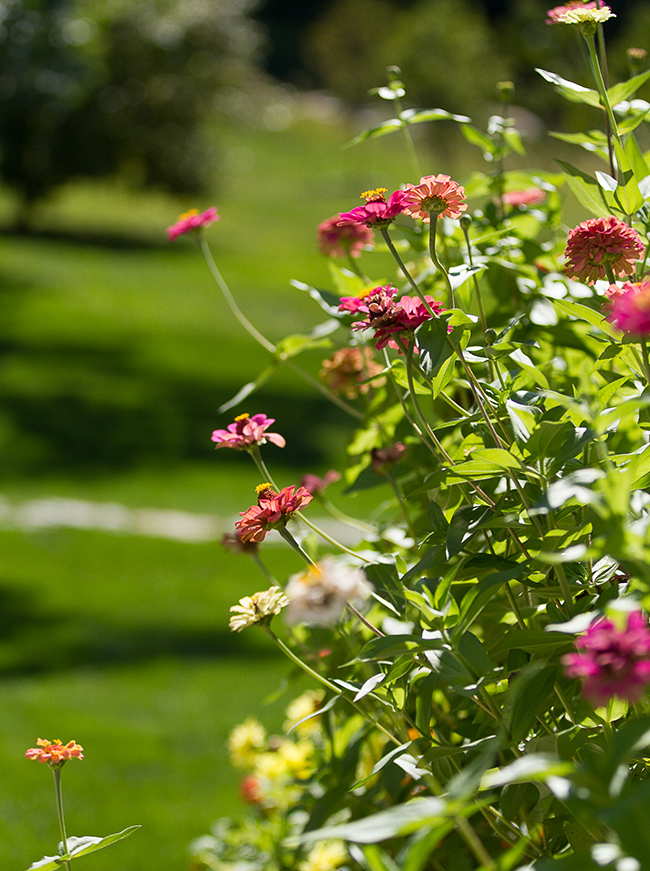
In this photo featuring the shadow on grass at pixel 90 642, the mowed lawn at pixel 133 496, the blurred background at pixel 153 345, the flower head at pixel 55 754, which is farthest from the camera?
the shadow on grass at pixel 90 642

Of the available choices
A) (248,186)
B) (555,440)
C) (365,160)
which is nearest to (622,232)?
(555,440)


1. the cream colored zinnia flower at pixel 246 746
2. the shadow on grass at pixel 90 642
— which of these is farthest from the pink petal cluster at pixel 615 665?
the shadow on grass at pixel 90 642

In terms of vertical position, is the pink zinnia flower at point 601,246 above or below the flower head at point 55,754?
above

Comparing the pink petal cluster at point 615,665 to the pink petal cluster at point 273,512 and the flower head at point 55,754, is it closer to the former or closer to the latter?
the pink petal cluster at point 273,512

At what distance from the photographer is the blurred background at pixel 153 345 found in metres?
3.50

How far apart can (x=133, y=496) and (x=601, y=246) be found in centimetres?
635

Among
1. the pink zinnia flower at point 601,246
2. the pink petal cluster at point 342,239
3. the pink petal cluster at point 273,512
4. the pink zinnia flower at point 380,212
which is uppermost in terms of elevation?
the pink petal cluster at point 342,239

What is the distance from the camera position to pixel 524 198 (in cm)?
153

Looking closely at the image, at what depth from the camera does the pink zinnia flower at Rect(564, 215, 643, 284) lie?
0.91 m

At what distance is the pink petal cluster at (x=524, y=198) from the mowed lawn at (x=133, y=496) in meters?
0.91

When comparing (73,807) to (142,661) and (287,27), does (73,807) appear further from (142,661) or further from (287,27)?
(287,27)

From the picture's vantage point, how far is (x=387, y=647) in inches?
30.1

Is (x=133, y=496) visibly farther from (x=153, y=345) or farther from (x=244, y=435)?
(x=244, y=435)

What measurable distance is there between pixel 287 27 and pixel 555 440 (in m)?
35.0
